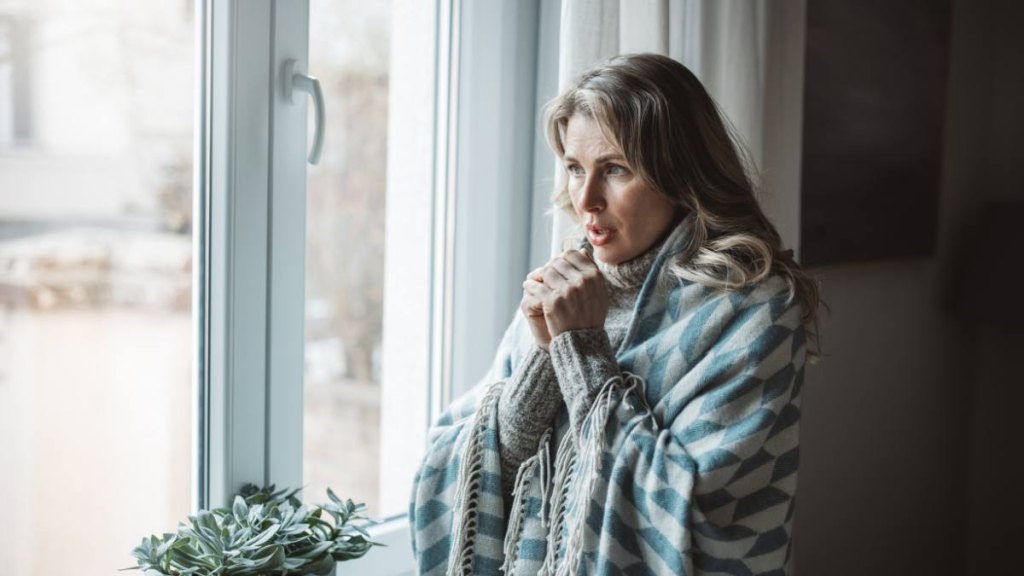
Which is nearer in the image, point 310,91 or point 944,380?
point 310,91

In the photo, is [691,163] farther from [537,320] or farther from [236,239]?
[236,239]

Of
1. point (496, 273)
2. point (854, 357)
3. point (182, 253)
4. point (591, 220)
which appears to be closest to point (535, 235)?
point (496, 273)

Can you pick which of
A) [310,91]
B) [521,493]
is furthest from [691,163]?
[310,91]

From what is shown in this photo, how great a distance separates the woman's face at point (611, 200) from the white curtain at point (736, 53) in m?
0.29

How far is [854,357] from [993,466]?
81 cm

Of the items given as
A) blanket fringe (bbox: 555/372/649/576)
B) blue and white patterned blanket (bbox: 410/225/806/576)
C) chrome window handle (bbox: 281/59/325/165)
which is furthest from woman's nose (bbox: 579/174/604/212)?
chrome window handle (bbox: 281/59/325/165)

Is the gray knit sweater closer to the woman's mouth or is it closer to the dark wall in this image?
the woman's mouth

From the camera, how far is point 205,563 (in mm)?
1127

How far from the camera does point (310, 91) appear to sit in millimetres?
1450

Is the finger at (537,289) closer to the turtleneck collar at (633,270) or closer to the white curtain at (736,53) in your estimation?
the turtleneck collar at (633,270)

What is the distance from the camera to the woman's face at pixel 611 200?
1242 millimetres

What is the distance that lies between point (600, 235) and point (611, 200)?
2.1 inches

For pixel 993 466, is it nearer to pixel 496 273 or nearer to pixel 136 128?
pixel 496 273

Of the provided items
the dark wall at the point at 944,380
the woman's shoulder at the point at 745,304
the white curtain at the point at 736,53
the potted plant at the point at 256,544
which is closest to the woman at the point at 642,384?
the woman's shoulder at the point at 745,304
